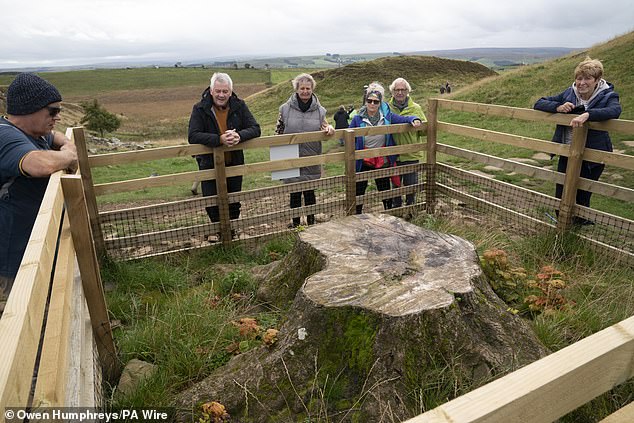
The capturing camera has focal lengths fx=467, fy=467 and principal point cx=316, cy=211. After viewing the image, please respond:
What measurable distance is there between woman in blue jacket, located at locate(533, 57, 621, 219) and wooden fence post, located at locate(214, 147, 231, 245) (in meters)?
3.86

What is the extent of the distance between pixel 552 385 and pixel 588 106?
16.6 feet

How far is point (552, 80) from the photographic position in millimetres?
18141

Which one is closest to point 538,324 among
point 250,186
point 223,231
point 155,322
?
point 155,322

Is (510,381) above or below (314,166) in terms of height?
above

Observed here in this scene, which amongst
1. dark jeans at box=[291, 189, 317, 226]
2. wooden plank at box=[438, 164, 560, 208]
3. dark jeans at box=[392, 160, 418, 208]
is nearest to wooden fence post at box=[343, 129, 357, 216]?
dark jeans at box=[291, 189, 317, 226]

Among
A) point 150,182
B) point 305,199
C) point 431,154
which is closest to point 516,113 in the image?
point 431,154

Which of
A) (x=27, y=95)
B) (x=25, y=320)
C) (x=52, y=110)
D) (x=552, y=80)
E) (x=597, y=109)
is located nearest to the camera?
(x=25, y=320)

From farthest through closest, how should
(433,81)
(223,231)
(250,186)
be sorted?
(433,81) → (250,186) → (223,231)

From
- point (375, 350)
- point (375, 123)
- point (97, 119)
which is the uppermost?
point (375, 123)

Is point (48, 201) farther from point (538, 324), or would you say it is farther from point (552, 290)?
point (552, 290)

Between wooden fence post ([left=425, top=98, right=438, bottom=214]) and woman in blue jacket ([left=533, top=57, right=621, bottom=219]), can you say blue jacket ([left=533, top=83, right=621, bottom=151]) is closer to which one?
woman in blue jacket ([left=533, top=57, right=621, bottom=219])

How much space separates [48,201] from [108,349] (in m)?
1.51

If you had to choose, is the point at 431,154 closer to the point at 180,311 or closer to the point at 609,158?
the point at 609,158

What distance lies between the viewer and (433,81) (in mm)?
38938
